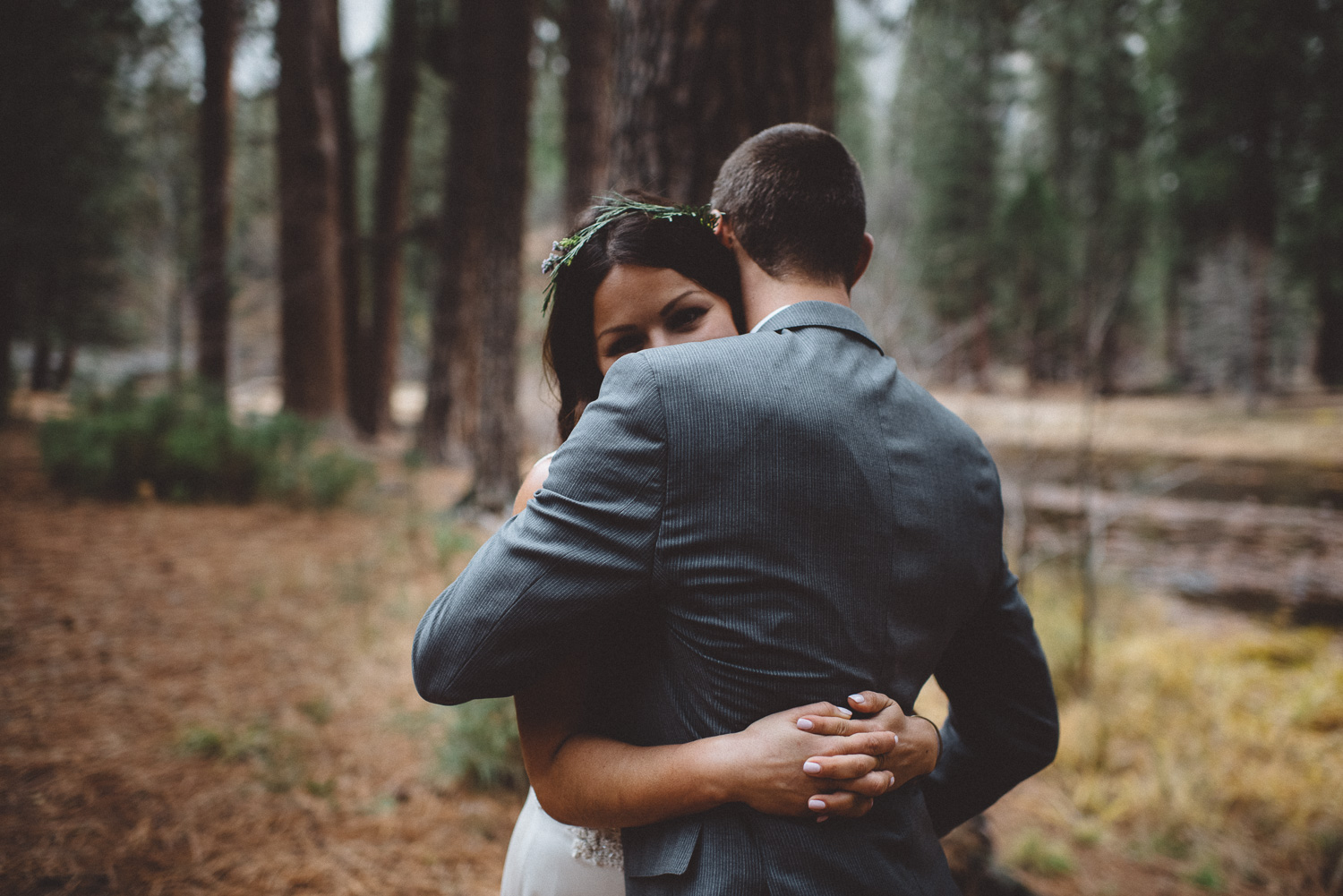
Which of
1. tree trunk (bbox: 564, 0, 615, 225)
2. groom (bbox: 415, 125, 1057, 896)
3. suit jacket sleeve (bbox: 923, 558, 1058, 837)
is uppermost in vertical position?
tree trunk (bbox: 564, 0, 615, 225)

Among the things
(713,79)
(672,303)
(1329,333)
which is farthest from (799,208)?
(1329,333)

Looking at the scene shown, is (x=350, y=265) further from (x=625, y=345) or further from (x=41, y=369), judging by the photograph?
(x=625, y=345)

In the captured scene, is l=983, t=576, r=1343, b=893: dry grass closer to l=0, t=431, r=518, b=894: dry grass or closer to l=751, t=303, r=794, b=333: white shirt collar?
l=0, t=431, r=518, b=894: dry grass

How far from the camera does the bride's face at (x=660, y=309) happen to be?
1.43 m

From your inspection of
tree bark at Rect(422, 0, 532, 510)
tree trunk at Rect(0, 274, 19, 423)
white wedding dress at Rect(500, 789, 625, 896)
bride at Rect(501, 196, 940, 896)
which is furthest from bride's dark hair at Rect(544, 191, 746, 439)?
tree trunk at Rect(0, 274, 19, 423)

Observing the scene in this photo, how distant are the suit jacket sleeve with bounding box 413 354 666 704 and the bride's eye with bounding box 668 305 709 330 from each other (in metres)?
0.39

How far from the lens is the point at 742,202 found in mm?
1403

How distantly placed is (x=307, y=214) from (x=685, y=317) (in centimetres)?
1028

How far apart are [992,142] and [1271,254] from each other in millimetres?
11881

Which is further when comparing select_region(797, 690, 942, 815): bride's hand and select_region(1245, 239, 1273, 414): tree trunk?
select_region(1245, 239, 1273, 414): tree trunk

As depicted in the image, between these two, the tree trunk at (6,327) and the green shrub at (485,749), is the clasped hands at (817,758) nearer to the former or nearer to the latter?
the green shrub at (485,749)

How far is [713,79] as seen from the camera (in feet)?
8.57

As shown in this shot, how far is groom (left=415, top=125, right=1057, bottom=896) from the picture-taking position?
3.43 feet

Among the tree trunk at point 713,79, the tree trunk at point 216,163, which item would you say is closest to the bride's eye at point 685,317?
the tree trunk at point 713,79
